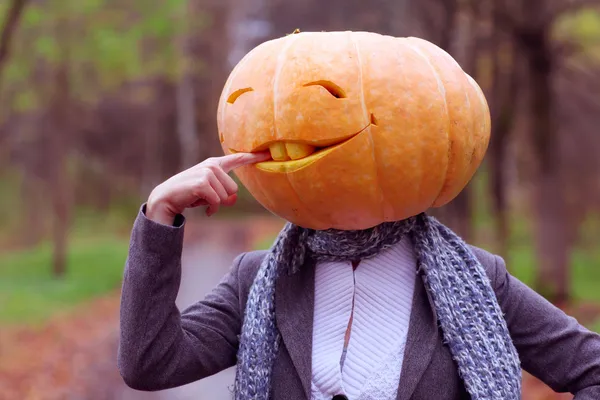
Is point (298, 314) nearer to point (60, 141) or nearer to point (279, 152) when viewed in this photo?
point (279, 152)

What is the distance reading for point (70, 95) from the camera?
16.3 metres

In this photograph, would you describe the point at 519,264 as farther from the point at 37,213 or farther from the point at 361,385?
the point at 37,213

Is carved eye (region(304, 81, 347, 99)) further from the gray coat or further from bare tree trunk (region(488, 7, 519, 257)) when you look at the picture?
bare tree trunk (region(488, 7, 519, 257))

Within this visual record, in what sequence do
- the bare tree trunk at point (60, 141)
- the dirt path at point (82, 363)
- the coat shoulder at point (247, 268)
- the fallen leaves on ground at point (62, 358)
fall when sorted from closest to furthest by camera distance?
1. the coat shoulder at point (247, 268)
2. the dirt path at point (82, 363)
3. the fallen leaves on ground at point (62, 358)
4. the bare tree trunk at point (60, 141)

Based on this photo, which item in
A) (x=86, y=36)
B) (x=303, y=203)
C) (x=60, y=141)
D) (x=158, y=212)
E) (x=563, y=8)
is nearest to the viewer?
(x=158, y=212)

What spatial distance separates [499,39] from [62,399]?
804 cm

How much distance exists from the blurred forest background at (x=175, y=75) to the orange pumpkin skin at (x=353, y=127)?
4148 mm

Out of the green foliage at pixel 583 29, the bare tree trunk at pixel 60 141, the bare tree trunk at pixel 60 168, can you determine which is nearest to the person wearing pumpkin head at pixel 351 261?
the green foliage at pixel 583 29

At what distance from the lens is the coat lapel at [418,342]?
6.38ft

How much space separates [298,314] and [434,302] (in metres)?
0.39

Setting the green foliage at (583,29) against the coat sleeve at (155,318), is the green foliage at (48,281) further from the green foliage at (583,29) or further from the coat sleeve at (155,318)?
the green foliage at (583,29)

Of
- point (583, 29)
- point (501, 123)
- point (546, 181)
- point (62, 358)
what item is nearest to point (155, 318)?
point (62, 358)

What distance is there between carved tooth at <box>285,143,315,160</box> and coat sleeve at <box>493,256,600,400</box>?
0.69 m

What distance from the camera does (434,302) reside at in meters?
2.06
